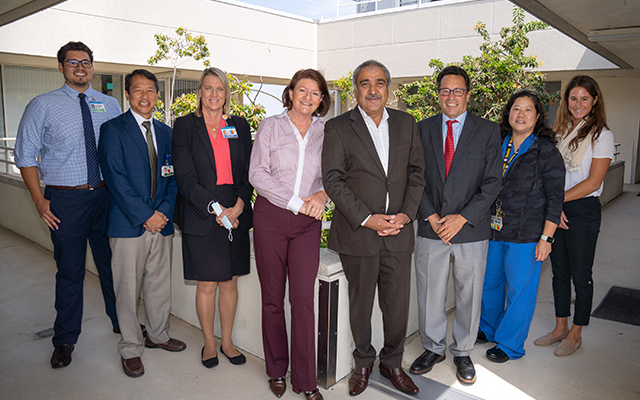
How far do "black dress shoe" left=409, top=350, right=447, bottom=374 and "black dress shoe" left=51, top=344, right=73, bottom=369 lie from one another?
7.72ft

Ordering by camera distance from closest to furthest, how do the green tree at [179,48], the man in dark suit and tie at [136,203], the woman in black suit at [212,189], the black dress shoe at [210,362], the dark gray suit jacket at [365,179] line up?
the dark gray suit jacket at [365,179], the woman in black suit at [212,189], the man in dark suit and tie at [136,203], the black dress shoe at [210,362], the green tree at [179,48]

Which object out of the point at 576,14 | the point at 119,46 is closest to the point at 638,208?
the point at 576,14

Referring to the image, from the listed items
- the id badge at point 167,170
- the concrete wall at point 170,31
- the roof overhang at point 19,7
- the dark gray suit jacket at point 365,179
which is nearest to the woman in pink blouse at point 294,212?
the dark gray suit jacket at point 365,179

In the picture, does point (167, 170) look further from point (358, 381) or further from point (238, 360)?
point (358, 381)

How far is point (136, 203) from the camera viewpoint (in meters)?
3.02

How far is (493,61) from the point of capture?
727 cm

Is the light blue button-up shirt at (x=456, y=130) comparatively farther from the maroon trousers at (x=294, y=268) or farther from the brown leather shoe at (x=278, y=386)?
the brown leather shoe at (x=278, y=386)

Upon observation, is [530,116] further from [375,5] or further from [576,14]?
[375,5]

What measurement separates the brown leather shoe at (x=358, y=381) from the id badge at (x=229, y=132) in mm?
1678

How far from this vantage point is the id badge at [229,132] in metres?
3.00

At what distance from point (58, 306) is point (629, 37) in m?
7.07

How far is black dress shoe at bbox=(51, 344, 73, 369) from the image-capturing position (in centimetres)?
317

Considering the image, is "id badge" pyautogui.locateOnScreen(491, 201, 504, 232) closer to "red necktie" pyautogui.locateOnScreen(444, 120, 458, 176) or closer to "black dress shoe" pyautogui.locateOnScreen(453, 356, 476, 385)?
"red necktie" pyautogui.locateOnScreen(444, 120, 458, 176)

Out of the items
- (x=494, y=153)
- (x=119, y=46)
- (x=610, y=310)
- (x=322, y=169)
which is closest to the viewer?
(x=322, y=169)
